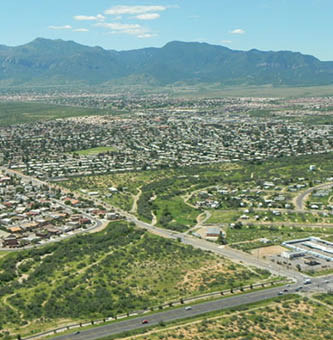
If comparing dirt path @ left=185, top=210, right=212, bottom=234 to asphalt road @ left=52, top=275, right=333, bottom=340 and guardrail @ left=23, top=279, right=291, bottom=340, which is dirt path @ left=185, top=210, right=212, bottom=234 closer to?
guardrail @ left=23, top=279, right=291, bottom=340

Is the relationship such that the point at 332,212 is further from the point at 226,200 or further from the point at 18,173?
the point at 18,173

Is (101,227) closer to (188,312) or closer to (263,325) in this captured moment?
(188,312)

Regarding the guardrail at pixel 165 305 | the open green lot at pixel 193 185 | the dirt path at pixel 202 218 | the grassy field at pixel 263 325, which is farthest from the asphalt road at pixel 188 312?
the open green lot at pixel 193 185

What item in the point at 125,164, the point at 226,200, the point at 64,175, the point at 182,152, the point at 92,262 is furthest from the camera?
the point at 182,152

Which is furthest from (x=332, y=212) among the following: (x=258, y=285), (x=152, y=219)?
(x=258, y=285)

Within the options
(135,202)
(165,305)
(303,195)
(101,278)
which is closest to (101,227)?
(135,202)

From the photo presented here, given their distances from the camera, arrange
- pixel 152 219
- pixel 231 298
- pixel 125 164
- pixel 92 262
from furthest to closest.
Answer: pixel 125 164 → pixel 152 219 → pixel 92 262 → pixel 231 298

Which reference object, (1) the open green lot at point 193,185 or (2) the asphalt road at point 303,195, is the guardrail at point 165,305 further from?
(2) the asphalt road at point 303,195
